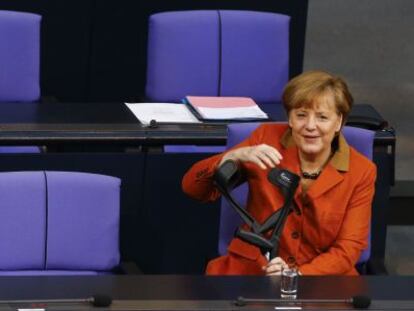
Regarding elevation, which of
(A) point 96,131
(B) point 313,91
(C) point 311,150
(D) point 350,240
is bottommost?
(D) point 350,240

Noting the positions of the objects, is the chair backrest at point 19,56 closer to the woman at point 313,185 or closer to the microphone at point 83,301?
the woman at point 313,185

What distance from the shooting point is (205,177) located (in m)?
4.78

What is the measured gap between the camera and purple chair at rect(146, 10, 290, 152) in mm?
6547

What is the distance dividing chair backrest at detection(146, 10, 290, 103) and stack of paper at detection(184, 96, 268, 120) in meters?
0.33

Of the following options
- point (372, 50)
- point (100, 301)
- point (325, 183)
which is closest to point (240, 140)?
point (325, 183)

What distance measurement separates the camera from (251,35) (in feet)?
21.8

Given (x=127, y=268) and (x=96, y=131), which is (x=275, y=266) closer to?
(x=127, y=268)

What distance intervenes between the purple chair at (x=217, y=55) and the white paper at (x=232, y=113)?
1.89 ft

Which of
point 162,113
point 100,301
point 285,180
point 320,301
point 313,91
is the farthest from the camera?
point 162,113

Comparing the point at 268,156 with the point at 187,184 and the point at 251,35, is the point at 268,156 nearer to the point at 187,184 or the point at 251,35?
the point at 187,184

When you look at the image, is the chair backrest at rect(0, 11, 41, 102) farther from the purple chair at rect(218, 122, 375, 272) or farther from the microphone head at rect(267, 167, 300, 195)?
the microphone head at rect(267, 167, 300, 195)

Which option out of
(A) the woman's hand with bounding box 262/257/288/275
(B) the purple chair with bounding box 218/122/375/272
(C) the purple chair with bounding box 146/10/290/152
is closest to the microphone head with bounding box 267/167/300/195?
(A) the woman's hand with bounding box 262/257/288/275

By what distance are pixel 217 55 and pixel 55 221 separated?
2.05m

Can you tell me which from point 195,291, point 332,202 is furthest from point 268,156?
point 195,291
